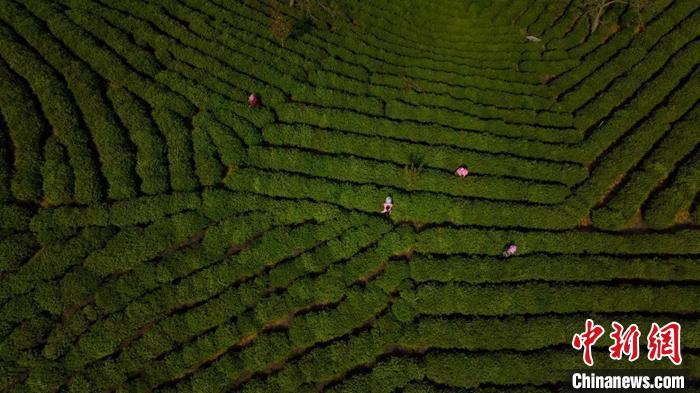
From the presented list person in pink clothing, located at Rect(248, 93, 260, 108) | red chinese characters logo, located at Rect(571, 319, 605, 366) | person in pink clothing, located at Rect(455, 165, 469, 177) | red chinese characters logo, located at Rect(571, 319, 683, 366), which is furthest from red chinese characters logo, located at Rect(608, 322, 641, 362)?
person in pink clothing, located at Rect(248, 93, 260, 108)

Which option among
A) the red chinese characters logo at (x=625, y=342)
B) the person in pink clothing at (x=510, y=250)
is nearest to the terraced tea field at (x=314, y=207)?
the person in pink clothing at (x=510, y=250)

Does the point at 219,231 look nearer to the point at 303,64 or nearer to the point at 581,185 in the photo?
the point at 303,64

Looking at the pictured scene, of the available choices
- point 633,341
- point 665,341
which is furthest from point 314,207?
point 665,341

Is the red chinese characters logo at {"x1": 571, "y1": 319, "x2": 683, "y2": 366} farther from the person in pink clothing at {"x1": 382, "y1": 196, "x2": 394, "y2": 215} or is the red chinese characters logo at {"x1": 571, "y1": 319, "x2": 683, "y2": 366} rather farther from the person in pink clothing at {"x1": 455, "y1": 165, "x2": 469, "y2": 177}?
the person in pink clothing at {"x1": 382, "y1": 196, "x2": 394, "y2": 215}

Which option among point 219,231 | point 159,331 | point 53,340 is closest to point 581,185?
point 219,231

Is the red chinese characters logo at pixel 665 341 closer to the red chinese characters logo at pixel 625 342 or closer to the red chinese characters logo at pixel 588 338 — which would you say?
the red chinese characters logo at pixel 625 342

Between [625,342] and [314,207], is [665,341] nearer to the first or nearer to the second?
[625,342]
